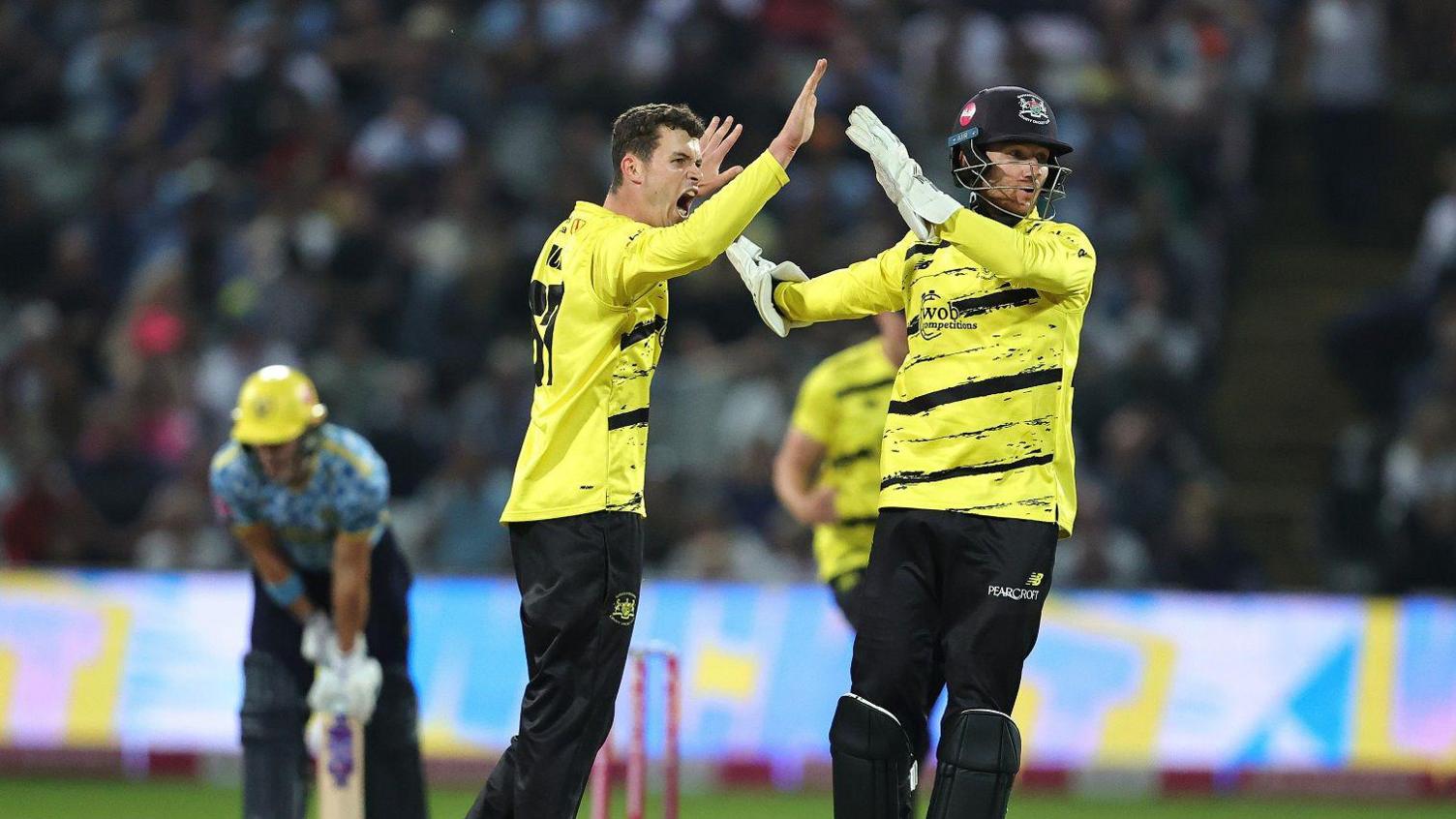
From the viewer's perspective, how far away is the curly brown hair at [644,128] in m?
6.09

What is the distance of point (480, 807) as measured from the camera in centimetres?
596

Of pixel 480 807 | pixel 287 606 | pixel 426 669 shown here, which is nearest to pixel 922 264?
pixel 480 807

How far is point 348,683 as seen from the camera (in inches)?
272

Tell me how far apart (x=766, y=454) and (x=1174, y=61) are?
14.8 ft

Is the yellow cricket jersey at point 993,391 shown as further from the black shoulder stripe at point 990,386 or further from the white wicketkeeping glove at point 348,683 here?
the white wicketkeeping glove at point 348,683

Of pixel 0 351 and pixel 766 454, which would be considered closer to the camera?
pixel 766 454

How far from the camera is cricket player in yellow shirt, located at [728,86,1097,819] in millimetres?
5637

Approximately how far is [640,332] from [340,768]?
2032mm

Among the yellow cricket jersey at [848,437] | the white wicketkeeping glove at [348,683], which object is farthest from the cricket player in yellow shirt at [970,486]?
the yellow cricket jersey at [848,437]

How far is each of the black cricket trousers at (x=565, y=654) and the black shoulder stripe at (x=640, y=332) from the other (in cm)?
49

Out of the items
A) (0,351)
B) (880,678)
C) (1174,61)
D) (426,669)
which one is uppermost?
(1174,61)

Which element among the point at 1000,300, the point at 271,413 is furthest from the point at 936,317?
the point at 271,413

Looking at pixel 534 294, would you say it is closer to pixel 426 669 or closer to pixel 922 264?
pixel 922 264

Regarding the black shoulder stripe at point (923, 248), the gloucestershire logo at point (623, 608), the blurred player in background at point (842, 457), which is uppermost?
the black shoulder stripe at point (923, 248)
